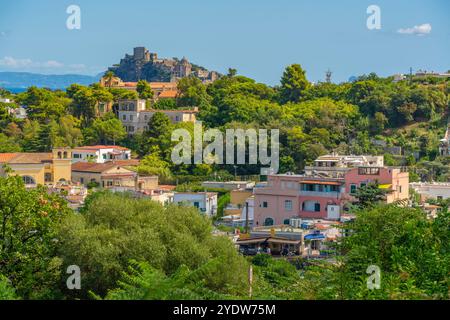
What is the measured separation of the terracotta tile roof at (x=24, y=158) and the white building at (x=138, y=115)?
7.86m

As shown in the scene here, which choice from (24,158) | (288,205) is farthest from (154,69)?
(288,205)

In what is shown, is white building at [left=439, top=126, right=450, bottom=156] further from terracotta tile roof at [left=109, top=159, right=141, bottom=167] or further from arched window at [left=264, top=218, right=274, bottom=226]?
arched window at [left=264, top=218, right=274, bottom=226]

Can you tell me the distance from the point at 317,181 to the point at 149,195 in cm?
540

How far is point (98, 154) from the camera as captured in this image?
3794cm

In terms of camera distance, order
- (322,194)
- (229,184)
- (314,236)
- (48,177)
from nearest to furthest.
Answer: (314,236) < (322,194) < (229,184) < (48,177)

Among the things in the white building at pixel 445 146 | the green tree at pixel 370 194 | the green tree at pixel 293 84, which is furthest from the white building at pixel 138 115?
the green tree at pixel 370 194

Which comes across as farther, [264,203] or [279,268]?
[264,203]

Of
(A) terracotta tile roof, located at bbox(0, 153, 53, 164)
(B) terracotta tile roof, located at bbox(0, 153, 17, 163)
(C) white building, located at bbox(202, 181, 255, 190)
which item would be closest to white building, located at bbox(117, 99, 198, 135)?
(A) terracotta tile roof, located at bbox(0, 153, 53, 164)

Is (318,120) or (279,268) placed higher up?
(318,120)

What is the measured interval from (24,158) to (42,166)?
72cm

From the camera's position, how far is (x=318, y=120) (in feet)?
128

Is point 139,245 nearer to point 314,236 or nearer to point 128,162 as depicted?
point 314,236

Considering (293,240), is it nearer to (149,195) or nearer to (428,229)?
(149,195)
